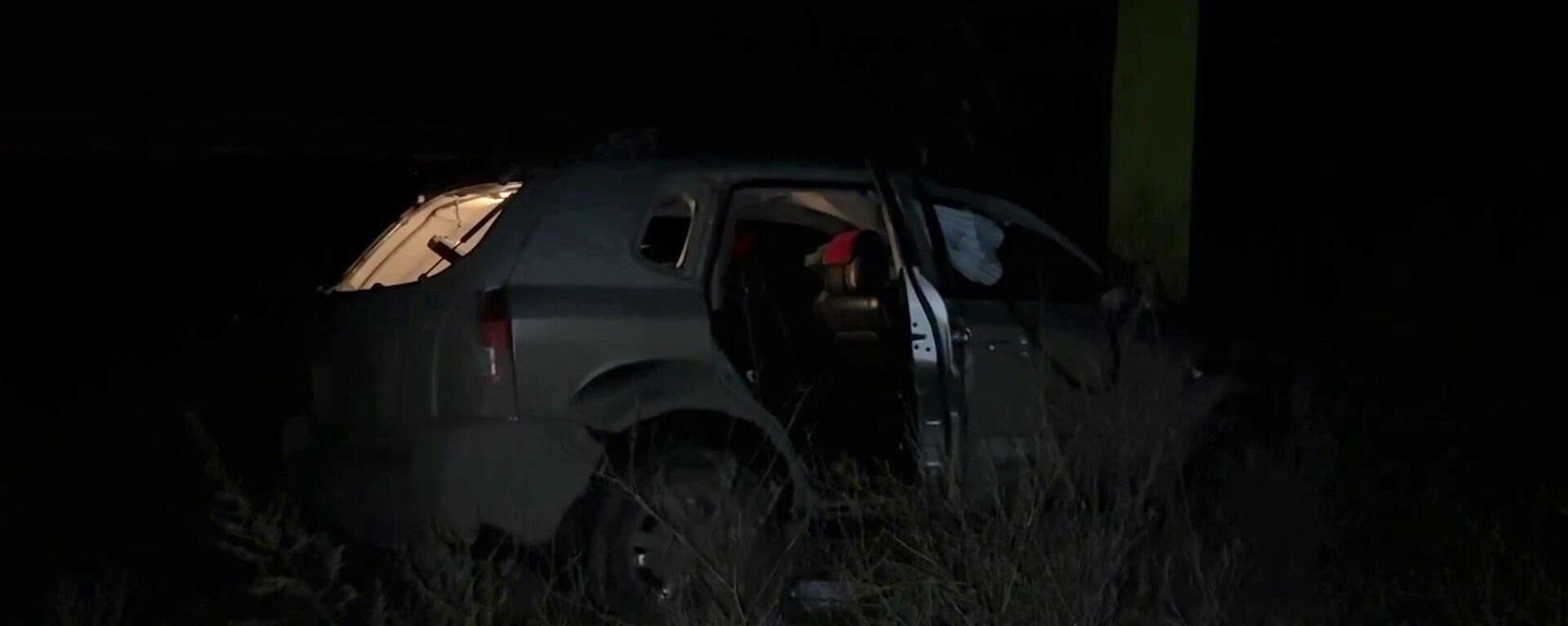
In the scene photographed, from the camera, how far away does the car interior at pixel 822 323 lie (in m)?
5.76

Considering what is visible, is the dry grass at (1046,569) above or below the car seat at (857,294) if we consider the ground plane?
below

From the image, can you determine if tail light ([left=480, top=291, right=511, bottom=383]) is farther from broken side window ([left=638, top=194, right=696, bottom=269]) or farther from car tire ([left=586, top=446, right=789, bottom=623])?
broken side window ([left=638, top=194, right=696, bottom=269])

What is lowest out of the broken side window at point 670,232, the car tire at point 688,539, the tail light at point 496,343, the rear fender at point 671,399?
the car tire at point 688,539

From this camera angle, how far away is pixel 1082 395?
478 centimetres

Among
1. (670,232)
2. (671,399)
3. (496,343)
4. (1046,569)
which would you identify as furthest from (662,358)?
(1046,569)

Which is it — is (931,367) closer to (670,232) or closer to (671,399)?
(671,399)

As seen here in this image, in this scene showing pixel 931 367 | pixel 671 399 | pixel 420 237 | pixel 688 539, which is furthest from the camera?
pixel 420 237

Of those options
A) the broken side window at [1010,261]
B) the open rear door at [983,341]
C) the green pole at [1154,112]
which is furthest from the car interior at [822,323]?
the green pole at [1154,112]

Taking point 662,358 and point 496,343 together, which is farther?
point 662,358

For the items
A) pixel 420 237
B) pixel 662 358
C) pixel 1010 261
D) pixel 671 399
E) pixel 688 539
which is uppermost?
pixel 420 237

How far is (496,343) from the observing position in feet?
17.0

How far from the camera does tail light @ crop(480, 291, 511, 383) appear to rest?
5160 millimetres

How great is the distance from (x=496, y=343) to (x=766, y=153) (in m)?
1.37

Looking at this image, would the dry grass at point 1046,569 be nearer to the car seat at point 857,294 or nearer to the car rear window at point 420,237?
the car seat at point 857,294
